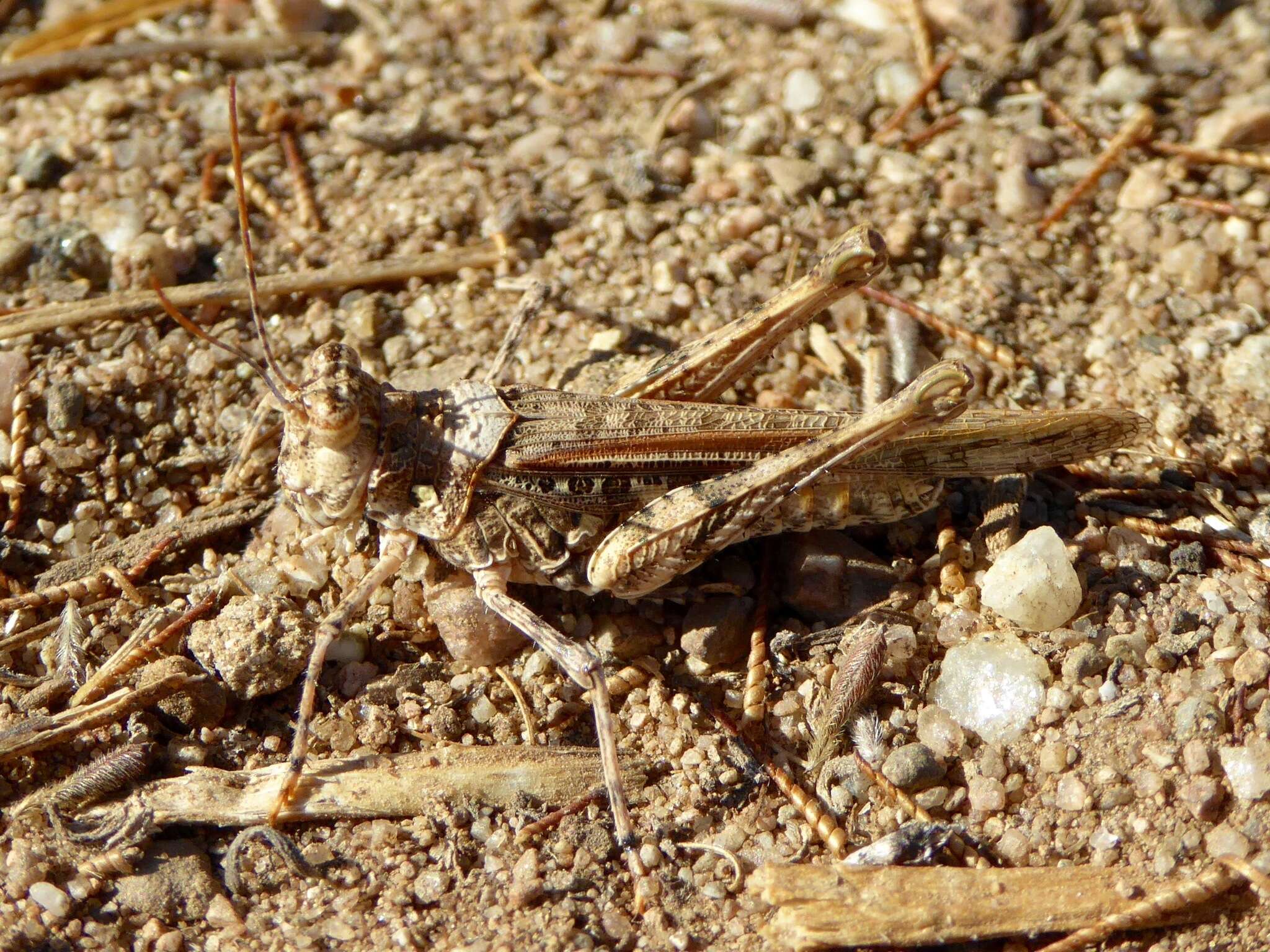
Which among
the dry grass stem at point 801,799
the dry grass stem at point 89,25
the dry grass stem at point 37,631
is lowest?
the dry grass stem at point 801,799

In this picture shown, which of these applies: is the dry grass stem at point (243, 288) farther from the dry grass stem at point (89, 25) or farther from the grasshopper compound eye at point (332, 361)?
the dry grass stem at point (89, 25)

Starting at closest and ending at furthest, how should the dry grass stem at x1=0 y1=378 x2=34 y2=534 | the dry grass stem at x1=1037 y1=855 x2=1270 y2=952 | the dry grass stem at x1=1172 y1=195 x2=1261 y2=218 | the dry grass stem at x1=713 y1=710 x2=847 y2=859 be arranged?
the dry grass stem at x1=1037 y1=855 x2=1270 y2=952
the dry grass stem at x1=713 y1=710 x2=847 y2=859
the dry grass stem at x1=0 y1=378 x2=34 y2=534
the dry grass stem at x1=1172 y1=195 x2=1261 y2=218

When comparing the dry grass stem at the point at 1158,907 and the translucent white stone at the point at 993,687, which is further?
the translucent white stone at the point at 993,687

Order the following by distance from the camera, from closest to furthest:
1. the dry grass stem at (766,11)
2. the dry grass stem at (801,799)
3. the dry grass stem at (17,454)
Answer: the dry grass stem at (801,799) < the dry grass stem at (17,454) < the dry grass stem at (766,11)

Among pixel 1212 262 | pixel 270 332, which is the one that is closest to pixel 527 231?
pixel 270 332

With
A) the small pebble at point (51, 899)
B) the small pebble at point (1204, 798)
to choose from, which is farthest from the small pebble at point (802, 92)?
the small pebble at point (51, 899)

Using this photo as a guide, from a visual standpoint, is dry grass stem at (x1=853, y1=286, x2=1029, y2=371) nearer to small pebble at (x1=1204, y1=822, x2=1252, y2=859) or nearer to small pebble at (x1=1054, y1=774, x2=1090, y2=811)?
small pebble at (x1=1054, y1=774, x2=1090, y2=811)

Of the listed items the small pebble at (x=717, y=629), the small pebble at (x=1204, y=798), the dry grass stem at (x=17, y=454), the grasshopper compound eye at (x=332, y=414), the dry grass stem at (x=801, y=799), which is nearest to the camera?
the small pebble at (x=1204, y=798)

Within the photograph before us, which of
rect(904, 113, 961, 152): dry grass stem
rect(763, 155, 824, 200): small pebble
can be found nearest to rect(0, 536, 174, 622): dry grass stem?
rect(763, 155, 824, 200): small pebble

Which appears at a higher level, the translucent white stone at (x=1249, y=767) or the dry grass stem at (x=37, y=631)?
the dry grass stem at (x=37, y=631)
